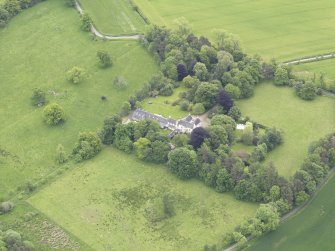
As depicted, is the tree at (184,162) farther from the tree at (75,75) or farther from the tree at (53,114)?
the tree at (75,75)

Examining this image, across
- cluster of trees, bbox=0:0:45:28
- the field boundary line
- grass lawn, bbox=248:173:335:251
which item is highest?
cluster of trees, bbox=0:0:45:28

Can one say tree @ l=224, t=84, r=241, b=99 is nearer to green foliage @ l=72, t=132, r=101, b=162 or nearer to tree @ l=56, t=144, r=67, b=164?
green foliage @ l=72, t=132, r=101, b=162

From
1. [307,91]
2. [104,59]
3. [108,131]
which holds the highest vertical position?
[104,59]

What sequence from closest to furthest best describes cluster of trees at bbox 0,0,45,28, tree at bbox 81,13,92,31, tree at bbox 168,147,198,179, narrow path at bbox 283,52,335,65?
tree at bbox 168,147,198,179
narrow path at bbox 283,52,335,65
tree at bbox 81,13,92,31
cluster of trees at bbox 0,0,45,28

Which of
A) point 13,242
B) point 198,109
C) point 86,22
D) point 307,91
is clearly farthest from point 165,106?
point 13,242

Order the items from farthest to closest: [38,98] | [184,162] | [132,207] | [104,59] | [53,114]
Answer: [104,59] → [38,98] → [53,114] → [184,162] → [132,207]

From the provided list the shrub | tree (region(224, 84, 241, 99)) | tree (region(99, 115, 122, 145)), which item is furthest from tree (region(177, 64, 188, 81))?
the shrub

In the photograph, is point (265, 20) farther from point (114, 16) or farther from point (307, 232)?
point (307, 232)
